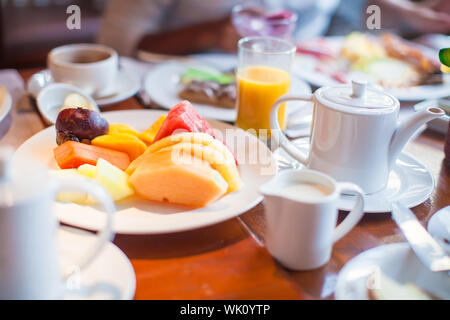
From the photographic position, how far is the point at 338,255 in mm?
657

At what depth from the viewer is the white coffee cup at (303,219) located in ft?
1.88

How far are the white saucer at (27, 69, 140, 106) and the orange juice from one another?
0.32 metres

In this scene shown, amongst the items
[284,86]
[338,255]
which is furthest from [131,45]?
[338,255]

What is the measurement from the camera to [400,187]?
2.70 feet

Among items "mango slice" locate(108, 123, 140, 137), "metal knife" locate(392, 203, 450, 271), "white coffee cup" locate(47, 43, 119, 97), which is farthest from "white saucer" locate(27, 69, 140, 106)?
"metal knife" locate(392, 203, 450, 271)

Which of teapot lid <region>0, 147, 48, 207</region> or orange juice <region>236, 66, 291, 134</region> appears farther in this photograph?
Answer: orange juice <region>236, 66, 291, 134</region>

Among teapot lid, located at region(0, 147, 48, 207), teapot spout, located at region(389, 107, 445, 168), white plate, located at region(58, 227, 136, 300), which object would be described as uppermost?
teapot lid, located at region(0, 147, 48, 207)

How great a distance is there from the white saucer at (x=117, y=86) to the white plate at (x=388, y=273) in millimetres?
784

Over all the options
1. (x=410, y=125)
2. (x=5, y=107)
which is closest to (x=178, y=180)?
(x=410, y=125)

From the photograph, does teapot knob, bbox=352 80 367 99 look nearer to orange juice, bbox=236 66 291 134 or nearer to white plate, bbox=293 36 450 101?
orange juice, bbox=236 66 291 134

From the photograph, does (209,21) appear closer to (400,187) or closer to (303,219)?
(400,187)

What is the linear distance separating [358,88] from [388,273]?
313 mm

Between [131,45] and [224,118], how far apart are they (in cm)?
96

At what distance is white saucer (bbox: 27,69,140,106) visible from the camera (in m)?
1.15
